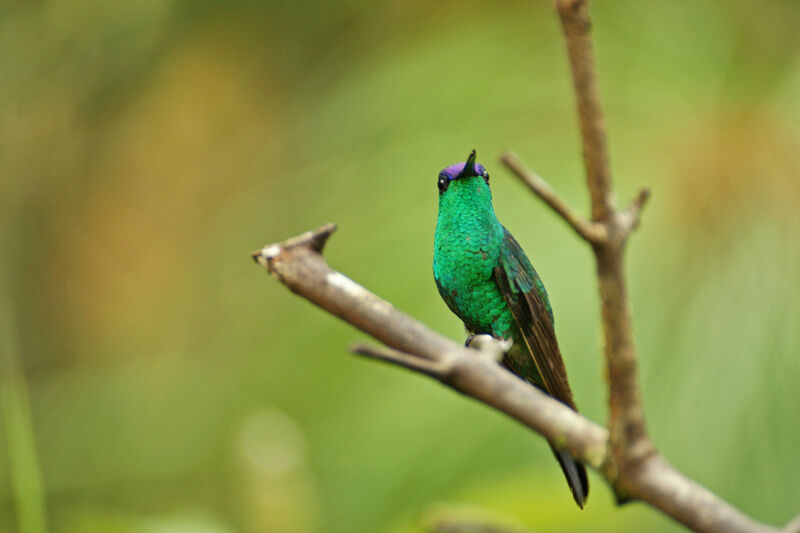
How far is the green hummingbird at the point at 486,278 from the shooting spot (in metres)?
0.27

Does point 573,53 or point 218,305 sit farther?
point 218,305

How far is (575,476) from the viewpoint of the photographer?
245mm

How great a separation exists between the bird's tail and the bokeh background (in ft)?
0.21

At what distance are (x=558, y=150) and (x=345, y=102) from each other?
0.35 meters

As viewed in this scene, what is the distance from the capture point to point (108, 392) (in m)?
1.33

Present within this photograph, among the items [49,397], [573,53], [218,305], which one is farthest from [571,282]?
[49,397]

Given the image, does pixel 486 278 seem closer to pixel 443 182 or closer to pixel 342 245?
pixel 443 182

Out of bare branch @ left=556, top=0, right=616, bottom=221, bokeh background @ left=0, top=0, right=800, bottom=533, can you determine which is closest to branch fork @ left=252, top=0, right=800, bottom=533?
bare branch @ left=556, top=0, right=616, bottom=221

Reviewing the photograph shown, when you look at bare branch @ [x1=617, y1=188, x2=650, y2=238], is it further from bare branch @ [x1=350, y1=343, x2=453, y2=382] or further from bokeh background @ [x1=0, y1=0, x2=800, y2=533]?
bokeh background @ [x1=0, y1=0, x2=800, y2=533]

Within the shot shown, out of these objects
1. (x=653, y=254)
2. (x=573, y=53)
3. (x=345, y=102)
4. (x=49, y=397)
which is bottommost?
(x=653, y=254)

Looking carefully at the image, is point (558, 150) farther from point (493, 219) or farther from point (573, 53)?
point (573, 53)

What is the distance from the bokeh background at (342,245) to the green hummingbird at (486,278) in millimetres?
68

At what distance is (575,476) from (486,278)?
0.08 m

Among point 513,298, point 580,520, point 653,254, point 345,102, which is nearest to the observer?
point 513,298
